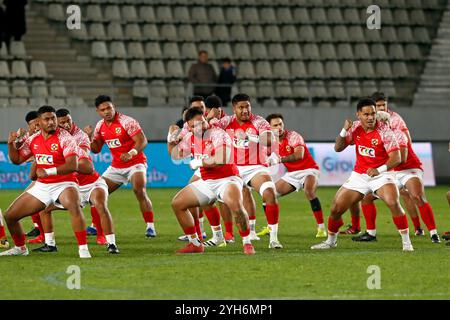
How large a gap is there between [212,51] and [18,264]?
65.8 ft

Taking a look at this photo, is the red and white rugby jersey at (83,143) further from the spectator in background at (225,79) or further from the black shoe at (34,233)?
the spectator in background at (225,79)

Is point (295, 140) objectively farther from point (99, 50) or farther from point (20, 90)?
point (99, 50)

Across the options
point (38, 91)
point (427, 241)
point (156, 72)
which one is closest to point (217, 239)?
point (427, 241)

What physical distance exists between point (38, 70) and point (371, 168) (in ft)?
56.6

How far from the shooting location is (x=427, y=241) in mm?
15625

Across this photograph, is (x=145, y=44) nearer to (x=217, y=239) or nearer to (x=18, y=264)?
(x=217, y=239)

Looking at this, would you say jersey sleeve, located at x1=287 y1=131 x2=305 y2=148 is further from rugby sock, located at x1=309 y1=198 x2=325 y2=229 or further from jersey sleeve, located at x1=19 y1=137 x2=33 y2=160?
jersey sleeve, located at x1=19 y1=137 x2=33 y2=160

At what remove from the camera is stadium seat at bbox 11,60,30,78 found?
95.8 feet

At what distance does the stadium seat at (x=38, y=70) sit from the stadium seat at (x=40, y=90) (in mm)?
792

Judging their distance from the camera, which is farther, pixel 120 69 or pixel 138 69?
pixel 138 69

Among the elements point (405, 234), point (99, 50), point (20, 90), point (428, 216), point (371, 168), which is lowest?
point (405, 234)

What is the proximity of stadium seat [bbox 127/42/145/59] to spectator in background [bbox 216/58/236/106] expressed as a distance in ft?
11.1

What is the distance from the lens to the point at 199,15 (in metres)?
32.8

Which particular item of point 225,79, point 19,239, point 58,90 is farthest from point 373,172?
point 58,90
